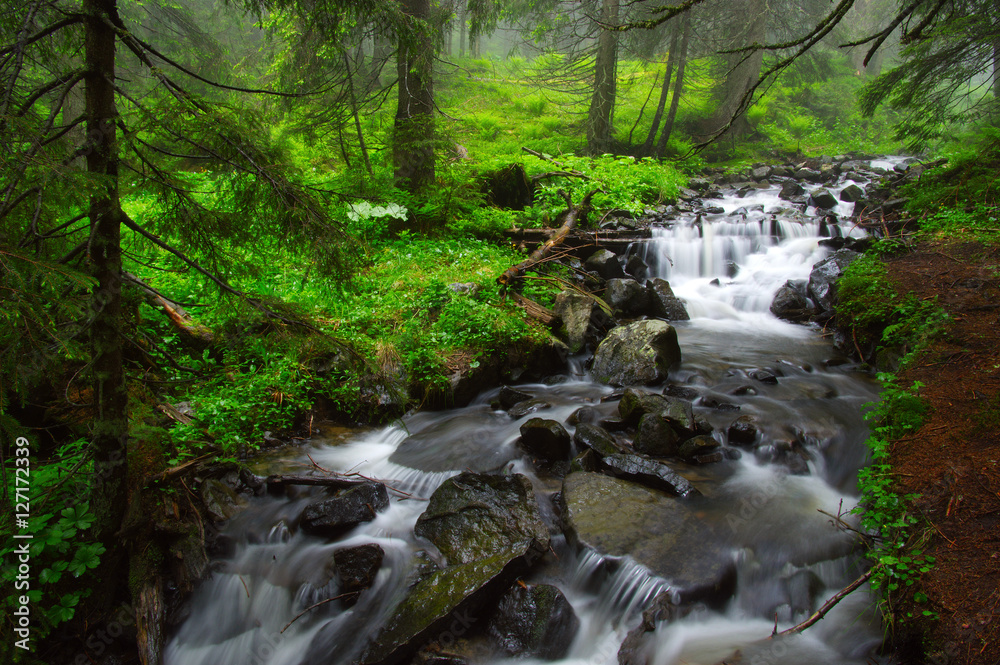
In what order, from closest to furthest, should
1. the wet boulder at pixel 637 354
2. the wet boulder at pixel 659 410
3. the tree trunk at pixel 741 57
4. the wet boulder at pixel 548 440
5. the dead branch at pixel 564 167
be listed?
the wet boulder at pixel 548 440 → the wet boulder at pixel 659 410 → the wet boulder at pixel 637 354 → the dead branch at pixel 564 167 → the tree trunk at pixel 741 57

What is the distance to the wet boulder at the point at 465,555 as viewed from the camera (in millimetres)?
3404

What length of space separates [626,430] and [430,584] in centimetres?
295

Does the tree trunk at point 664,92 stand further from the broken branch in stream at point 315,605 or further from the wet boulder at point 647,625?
the broken branch in stream at point 315,605

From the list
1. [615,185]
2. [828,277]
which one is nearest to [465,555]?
[828,277]

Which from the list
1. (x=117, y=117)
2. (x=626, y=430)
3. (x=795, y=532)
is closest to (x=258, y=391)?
(x=117, y=117)

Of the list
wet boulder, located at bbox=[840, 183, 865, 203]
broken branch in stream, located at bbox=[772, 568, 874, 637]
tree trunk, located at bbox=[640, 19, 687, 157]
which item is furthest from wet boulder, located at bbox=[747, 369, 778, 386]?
tree trunk, located at bbox=[640, 19, 687, 157]

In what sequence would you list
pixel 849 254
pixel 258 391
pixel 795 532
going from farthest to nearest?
pixel 849 254, pixel 258 391, pixel 795 532

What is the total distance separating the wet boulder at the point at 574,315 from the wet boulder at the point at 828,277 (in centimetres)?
439

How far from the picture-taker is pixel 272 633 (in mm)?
3689

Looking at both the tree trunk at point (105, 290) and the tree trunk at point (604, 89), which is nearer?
the tree trunk at point (105, 290)

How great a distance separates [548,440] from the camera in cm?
538

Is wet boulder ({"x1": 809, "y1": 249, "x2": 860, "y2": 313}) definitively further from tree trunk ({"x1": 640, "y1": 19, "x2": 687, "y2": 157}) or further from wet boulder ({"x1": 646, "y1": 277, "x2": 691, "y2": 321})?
tree trunk ({"x1": 640, "y1": 19, "x2": 687, "y2": 157})

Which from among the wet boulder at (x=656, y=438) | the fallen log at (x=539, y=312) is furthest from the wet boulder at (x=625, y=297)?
the wet boulder at (x=656, y=438)

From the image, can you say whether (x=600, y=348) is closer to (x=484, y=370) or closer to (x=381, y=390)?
(x=484, y=370)
